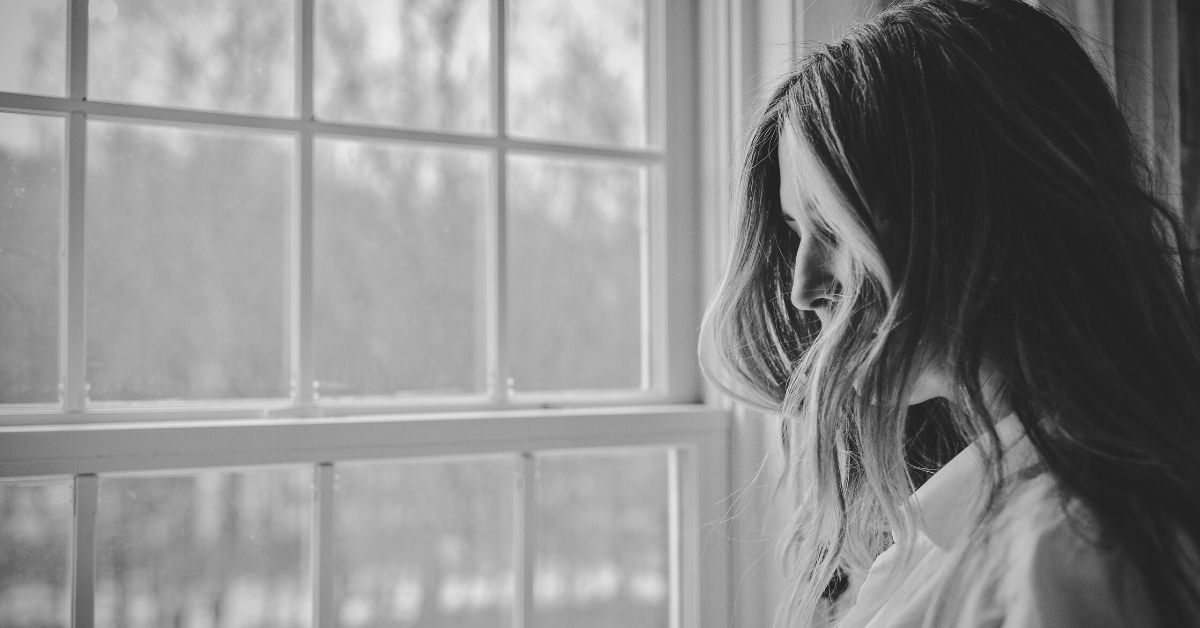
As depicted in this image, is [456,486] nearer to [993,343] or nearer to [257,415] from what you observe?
[257,415]

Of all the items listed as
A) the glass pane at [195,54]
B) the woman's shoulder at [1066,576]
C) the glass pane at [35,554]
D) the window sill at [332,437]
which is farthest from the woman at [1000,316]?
the glass pane at [35,554]

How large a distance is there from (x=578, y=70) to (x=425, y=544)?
0.71 meters

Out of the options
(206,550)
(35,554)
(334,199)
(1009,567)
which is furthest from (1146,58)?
(35,554)

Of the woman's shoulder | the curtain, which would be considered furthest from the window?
the woman's shoulder

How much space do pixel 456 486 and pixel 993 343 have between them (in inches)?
30.3

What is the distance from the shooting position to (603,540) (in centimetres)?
125

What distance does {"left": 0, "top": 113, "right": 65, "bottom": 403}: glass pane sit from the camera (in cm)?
98

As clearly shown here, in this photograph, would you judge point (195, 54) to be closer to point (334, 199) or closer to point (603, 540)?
point (334, 199)

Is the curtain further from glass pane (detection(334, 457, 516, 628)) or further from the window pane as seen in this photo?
glass pane (detection(334, 457, 516, 628))

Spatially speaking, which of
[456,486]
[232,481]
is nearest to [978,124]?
[456,486]

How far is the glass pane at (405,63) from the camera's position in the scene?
3.70 feet

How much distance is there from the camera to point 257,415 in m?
1.07

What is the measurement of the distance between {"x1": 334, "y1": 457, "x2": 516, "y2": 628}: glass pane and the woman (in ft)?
1.89

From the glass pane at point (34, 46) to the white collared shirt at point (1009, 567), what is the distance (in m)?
1.04
